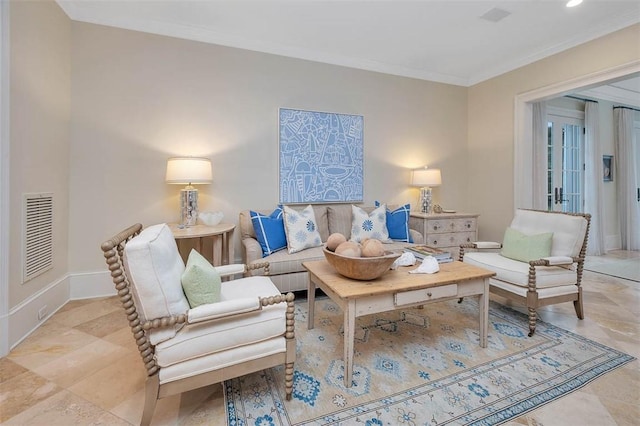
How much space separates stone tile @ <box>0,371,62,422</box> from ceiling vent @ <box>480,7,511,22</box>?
4445 mm

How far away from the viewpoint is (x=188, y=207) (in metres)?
2.88

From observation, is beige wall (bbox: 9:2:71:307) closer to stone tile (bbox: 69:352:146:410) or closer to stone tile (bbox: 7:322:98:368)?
stone tile (bbox: 7:322:98:368)

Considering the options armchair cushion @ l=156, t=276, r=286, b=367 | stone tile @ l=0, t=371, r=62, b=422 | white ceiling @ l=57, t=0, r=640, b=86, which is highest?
white ceiling @ l=57, t=0, r=640, b=86

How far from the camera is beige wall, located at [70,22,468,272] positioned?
2.86 m

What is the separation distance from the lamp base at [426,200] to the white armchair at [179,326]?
3.10m

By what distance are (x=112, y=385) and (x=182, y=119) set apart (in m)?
2.52

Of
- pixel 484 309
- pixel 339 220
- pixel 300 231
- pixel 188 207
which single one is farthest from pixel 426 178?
pixel 188 207

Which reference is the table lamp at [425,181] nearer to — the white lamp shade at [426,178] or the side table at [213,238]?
the white lamp shade at [426,178]

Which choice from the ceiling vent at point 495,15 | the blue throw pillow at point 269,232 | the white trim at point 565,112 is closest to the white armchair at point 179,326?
the blue throw pillow at point 269,232

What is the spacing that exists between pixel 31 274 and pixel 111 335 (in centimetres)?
79

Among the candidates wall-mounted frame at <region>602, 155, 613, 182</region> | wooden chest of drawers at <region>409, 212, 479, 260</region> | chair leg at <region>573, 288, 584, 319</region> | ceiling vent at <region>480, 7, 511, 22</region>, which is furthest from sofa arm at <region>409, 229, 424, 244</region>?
wall-mounted frame at <region>602, 155, 613, 182</region>

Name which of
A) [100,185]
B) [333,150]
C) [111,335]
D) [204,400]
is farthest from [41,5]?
[204,400]

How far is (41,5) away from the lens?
230 cm

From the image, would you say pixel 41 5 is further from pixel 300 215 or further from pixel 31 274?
pixel 300 215
